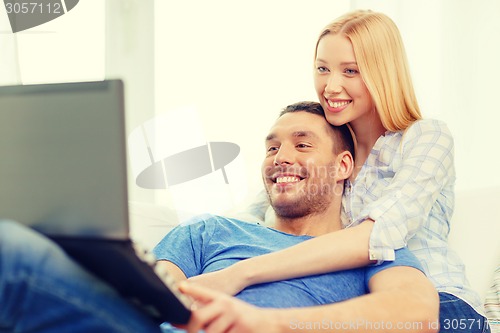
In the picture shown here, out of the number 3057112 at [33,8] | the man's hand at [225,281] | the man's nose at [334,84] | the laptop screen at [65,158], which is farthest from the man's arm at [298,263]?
the number 3057112 at [33,8]

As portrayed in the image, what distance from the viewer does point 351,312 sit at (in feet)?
3.97

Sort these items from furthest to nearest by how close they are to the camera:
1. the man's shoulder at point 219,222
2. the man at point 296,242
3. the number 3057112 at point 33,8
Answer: the number 3057112 at point 33,8, the man's shoulder at point 219,222, the man at point 296,242

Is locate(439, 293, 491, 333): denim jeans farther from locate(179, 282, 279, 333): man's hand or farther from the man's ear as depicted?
locate(179, 282, 279, 333): man's hand

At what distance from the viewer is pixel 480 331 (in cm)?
155

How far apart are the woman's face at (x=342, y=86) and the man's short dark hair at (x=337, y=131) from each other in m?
0.03

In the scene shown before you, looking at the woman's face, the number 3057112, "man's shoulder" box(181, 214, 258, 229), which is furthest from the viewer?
the number 3057112

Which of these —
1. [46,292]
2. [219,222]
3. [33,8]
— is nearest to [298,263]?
[219,222]

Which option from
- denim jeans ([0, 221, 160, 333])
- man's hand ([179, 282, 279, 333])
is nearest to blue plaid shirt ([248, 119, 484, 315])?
man's hand ([179, 282, 279, 333])

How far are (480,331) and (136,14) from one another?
Answer: 71.4 inches

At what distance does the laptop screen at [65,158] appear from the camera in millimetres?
811

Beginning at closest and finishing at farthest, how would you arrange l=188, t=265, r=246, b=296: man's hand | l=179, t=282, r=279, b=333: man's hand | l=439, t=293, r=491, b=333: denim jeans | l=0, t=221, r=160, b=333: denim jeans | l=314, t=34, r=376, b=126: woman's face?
l=0, t=221, r=160, b=333: denim jeans
l=179, t=282, r=279, b=333: man's hand
l=188, t=265, r=246, b=296: man's hand
l=439, t=293, r=491, b=333: denim jeans
l=314, t=34, r=376, b=126: woman's face

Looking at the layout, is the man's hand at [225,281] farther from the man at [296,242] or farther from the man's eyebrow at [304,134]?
the man's eyebrow at [304,134]

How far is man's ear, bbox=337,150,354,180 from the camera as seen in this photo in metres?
1.80

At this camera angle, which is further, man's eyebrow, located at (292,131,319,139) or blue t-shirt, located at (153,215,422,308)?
man's eyebrow, located at (292,131,319,139)
